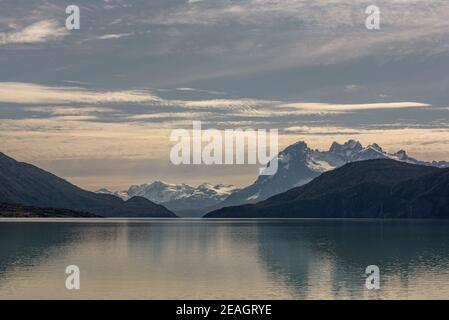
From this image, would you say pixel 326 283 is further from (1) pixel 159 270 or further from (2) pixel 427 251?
(2) pixel 427 251

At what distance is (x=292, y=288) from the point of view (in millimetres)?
106938

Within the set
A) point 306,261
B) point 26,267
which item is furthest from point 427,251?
point 26,267

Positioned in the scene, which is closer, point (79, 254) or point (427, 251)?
point (79, 254)

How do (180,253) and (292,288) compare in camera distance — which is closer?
(292,288)

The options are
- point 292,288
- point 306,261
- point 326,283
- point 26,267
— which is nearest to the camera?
point 292,288

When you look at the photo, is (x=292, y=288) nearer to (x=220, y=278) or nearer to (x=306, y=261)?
(x=220, y=278)

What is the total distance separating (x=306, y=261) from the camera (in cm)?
15425
